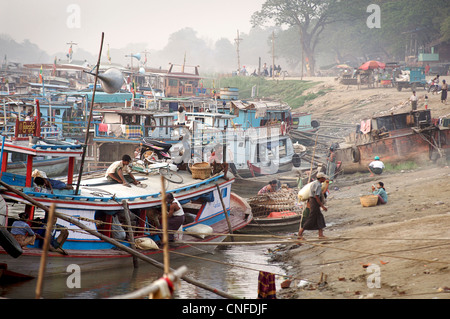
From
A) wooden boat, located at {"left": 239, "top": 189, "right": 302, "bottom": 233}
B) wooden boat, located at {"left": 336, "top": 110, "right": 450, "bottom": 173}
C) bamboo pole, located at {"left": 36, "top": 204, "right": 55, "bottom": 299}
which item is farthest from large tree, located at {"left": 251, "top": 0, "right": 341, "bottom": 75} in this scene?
bamboo pole, located at {"left": 36, "top": 204, "right": 55, "bottom": 299}

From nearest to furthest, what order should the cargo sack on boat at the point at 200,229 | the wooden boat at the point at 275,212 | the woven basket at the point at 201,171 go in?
the cargo sack on boat at the point at 200,229 → the woven basket at the point at 201,171 → the wooden boat at the point at 275,212

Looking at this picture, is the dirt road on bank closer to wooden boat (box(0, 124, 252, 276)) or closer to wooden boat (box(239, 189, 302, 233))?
wooden boat (box(239, 189, 302, 233))

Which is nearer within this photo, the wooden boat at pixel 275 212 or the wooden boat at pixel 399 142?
the wooden boat at pixel 275 212

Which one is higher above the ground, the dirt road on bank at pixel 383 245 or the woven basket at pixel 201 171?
the woven basket at pixel 201 171

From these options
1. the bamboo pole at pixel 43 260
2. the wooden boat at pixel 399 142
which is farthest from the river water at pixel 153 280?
the wooden boat at pixel 399 142

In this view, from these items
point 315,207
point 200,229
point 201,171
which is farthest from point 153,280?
point 201,171

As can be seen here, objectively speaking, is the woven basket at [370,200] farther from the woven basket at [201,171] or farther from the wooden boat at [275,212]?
the woven basket at [201,171]

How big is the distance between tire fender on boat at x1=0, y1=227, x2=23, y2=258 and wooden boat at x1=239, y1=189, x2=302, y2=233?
730 cm

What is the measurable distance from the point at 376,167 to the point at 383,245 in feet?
38.3

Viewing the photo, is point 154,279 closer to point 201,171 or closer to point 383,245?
point 201,171

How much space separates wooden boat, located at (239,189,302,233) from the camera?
15133mm

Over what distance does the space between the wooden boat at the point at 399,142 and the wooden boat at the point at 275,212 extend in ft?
23.6

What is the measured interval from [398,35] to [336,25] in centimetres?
1728

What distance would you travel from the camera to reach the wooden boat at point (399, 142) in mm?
21547
